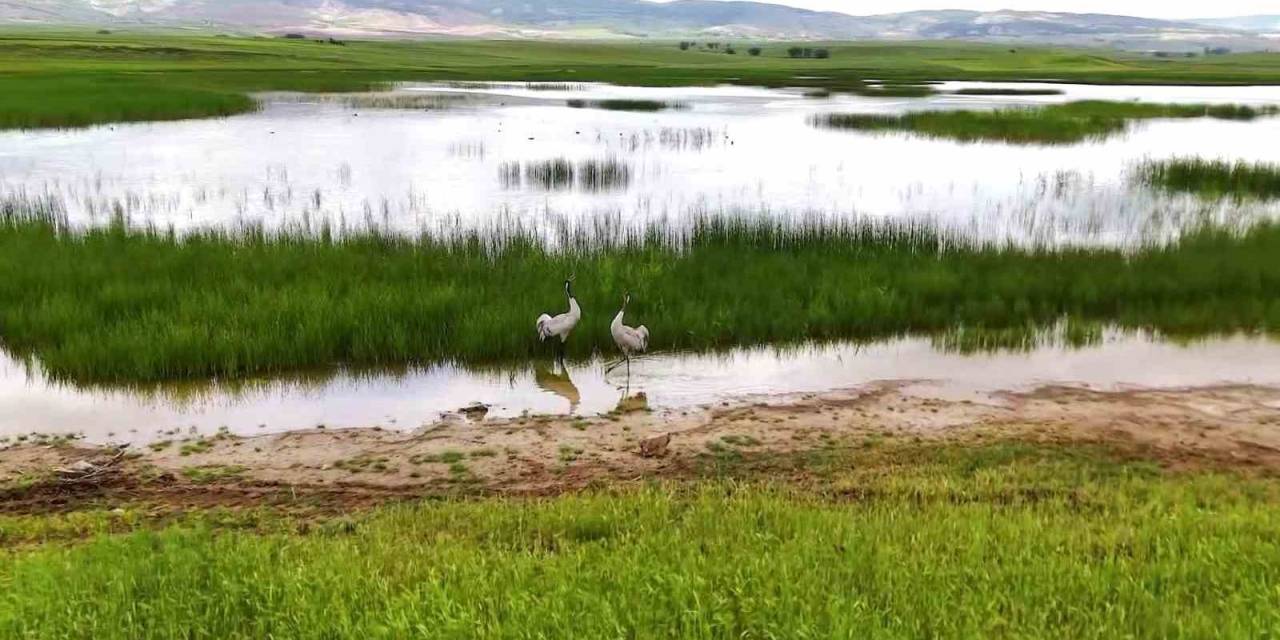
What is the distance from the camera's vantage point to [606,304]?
15.5 m

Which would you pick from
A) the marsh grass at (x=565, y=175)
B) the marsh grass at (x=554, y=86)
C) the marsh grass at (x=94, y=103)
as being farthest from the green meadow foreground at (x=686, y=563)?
the marsh grass at (x=554, y=86)

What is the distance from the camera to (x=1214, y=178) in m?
29.0

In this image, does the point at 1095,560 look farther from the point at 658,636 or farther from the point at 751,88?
the point at 751,88

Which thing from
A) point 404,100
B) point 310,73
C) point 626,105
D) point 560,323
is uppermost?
point 310,73

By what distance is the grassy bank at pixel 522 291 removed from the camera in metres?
13.7

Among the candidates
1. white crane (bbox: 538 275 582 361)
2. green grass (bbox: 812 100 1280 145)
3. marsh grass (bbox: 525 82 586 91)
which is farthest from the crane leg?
marsh grass (bbox: 525 82 586 91)

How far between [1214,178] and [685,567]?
94.2 feet

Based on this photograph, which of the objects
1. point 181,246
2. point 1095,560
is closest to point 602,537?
point 1095,560

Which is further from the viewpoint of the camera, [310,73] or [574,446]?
[310,73]

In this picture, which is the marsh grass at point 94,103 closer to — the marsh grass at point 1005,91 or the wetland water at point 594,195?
the wetland water at point 594,195

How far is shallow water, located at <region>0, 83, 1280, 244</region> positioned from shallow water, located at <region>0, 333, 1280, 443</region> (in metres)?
7.74

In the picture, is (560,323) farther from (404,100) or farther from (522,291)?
(404,100)

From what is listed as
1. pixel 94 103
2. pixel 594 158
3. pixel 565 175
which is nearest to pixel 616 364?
pixel 565 175

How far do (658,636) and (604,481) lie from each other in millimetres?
3871
